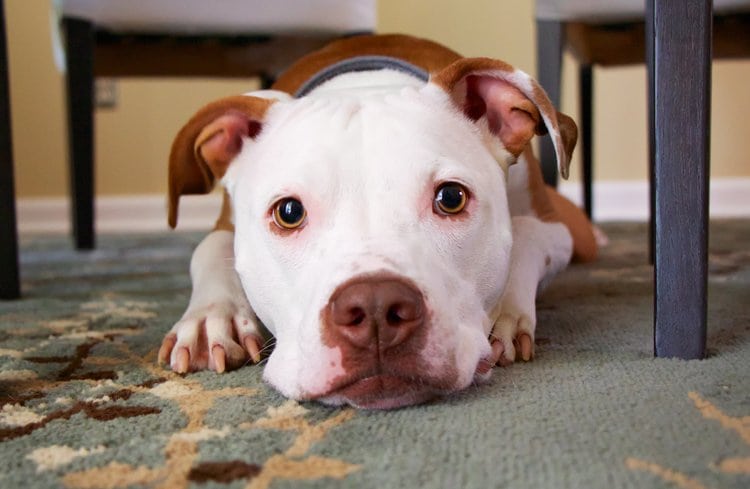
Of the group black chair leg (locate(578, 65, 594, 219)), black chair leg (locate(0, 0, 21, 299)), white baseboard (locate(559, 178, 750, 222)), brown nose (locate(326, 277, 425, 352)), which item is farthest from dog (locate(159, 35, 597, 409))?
white baseboard (locate(559, 178, 750, 222))

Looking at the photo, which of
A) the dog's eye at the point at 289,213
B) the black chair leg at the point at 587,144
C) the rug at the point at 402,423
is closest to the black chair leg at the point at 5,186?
the rug at the point at 402,423

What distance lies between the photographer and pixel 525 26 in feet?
11.7

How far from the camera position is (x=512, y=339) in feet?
3.78

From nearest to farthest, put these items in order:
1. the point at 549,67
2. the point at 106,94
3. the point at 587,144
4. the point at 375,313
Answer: the point at 375,313
the point at 549,67
the point at 587,144
the point at 106,94

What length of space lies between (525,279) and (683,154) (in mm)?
322

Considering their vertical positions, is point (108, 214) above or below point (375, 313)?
below

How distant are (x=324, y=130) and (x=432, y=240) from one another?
227mm

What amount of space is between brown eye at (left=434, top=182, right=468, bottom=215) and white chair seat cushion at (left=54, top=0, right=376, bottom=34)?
1355 mm

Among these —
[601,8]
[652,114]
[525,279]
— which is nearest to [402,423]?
[525,279]

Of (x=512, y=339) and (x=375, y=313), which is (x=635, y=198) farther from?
(x=375, y=313)

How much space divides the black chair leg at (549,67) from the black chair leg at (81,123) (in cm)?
125

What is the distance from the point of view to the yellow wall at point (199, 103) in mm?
3547

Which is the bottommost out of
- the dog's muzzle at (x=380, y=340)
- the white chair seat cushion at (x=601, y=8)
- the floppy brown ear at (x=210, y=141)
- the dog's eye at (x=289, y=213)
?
the dog's muzzle at (x=380, y=340)

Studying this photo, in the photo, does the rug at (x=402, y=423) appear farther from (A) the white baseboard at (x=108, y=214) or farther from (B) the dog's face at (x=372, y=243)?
(A) the white baseboard at (x=108, y=214)
